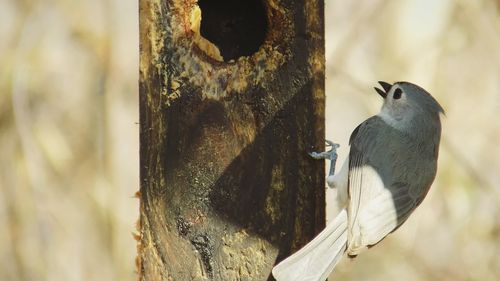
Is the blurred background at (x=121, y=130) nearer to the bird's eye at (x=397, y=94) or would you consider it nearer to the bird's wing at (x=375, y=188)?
the bird's eye at (x=397, y=94)

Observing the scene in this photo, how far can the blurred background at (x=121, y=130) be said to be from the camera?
6.69m

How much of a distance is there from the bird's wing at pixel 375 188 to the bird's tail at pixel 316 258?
7 cm

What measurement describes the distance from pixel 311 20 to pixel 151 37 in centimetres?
63

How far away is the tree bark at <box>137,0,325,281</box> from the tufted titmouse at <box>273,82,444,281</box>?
120 millimetres

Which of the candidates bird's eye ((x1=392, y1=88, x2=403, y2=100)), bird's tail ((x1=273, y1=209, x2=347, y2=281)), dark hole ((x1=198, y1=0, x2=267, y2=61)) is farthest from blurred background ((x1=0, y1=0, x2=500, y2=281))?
bird's tail ((x1=273, y1=209, x2=347, y2=281))

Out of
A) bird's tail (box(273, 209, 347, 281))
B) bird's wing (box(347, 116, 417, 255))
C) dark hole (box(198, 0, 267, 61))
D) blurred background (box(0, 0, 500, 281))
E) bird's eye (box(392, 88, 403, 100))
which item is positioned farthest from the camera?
blurred background (box(0, 0, 500, 281))

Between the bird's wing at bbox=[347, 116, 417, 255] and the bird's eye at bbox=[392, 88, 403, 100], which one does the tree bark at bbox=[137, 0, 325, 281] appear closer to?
the bird's wing at bbox=[347, 116, 417, 255]

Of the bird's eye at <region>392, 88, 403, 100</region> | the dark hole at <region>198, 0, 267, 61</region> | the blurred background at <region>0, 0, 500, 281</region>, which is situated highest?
the dark hole at <region>198, 0, 267, 61</region>

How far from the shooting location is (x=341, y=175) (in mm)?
4410

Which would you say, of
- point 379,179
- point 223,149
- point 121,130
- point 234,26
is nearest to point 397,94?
point 379,179

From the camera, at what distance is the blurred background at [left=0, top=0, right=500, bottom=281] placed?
21.9 feet

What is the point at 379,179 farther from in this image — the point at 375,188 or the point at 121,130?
the point at 121,130

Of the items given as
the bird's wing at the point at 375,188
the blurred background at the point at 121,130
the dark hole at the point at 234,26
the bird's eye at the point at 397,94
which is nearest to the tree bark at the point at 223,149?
the bird's wing at the point at 375,188

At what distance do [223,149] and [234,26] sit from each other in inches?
30.5
